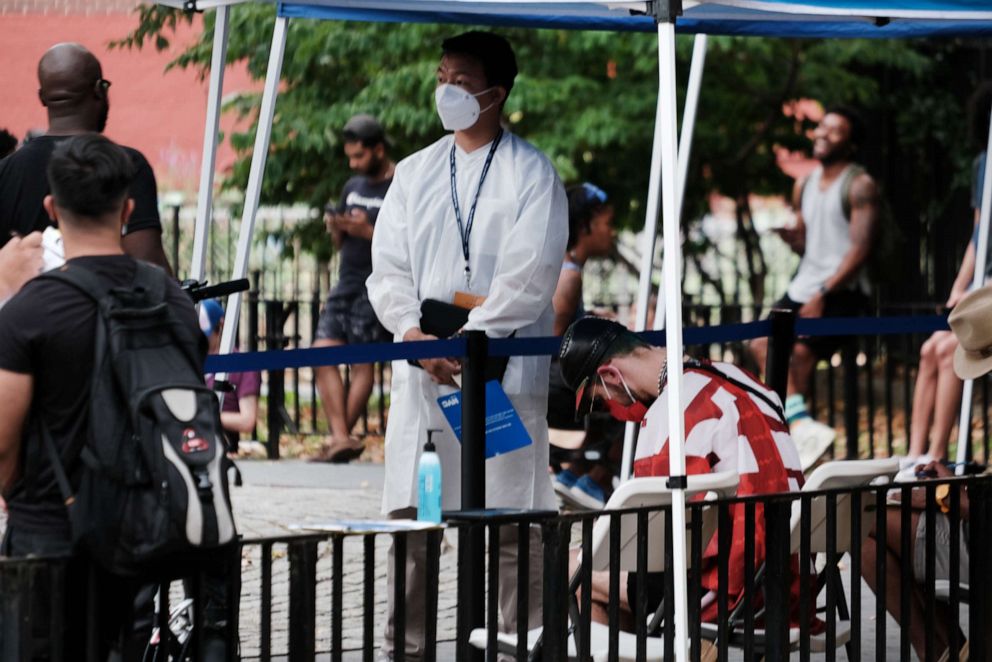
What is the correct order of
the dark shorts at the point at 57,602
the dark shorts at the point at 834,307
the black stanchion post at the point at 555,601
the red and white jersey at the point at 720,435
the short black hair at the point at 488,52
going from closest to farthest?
the dark shorts at the point at 57,602
the black stanchion post at the point at 555,601
the red and white jersey at the point at 720,435
the short black hair at the point at 488,52
the dark shorts at the point at 834,307

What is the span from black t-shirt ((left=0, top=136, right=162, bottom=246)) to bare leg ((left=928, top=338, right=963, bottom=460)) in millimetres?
5921

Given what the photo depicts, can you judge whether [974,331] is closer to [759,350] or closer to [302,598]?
[302,598]

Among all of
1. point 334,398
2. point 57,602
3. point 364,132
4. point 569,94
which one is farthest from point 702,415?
point 569,94

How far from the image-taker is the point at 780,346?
24.8 ft

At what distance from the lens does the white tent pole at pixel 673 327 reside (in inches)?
197

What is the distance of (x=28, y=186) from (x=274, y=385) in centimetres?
768

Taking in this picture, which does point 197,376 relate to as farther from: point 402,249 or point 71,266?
point 402,249

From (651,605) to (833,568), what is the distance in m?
0.56

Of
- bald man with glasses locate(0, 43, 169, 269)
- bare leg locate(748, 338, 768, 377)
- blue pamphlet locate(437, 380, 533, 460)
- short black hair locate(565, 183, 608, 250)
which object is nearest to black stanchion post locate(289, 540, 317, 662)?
bald man with glasses locate(0, 43, 169, 269)

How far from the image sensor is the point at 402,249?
6664 millimetres

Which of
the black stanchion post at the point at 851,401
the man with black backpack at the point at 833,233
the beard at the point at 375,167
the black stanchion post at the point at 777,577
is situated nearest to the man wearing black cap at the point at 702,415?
the black stanchion post at the point at 777,577

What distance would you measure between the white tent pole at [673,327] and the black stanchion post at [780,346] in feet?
7.50

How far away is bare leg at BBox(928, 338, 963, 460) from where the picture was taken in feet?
33.9

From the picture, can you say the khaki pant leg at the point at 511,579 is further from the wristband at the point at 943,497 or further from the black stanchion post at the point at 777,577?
the wristband at the point at 943,497
